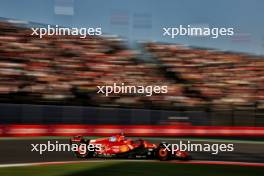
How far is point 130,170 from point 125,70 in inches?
54.1

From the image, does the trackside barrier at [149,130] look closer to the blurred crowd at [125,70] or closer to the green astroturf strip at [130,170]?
the blurred crowd at [125,70]

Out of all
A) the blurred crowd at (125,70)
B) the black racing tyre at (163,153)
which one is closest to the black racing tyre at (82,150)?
the blurred crowd at (125,70)

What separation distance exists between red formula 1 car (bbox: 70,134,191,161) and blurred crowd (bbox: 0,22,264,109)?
51 centimetres

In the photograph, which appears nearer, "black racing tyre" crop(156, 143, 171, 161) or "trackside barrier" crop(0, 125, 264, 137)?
"trackside barrier" crop(0, 125, 264, 137)

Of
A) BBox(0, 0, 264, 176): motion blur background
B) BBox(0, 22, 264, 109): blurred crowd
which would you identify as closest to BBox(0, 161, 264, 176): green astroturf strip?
BBox(0, 0, 264, 176): motion blur background

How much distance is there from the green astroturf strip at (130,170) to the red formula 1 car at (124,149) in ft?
0.36

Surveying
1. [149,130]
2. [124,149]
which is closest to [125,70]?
[149,130]

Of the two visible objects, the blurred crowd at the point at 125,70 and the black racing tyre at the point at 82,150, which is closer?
the blurred crowd at the point at 125,70

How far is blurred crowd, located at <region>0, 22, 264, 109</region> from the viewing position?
5641 mm

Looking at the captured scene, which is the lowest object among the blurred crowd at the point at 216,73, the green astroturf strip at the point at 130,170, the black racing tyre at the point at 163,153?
the green astroturf strip at the point at 130,170

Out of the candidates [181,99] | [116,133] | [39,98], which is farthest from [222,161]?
[39,98]

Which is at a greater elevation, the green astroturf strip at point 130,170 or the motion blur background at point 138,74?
→ the motion blur background at point 138,74

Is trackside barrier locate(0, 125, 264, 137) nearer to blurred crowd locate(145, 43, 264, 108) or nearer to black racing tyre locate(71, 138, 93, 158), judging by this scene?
black racing tyre locate(71, 138, 93, 158)

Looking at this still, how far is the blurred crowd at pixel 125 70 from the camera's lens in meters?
5.64
